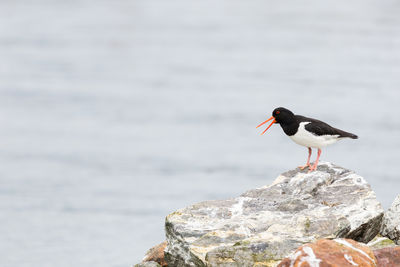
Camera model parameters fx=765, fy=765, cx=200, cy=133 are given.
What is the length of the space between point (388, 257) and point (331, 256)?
1050 millimetres

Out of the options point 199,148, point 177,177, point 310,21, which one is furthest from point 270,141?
point 310,21

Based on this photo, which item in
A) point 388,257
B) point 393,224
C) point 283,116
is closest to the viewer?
point 388,257

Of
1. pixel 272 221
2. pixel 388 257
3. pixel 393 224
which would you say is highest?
pixel 272 221

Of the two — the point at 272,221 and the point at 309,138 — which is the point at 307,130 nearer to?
the point at 309,138

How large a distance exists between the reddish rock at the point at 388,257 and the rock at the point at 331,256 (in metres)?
0.42

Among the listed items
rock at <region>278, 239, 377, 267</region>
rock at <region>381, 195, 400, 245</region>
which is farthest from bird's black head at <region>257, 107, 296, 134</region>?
rock at <region>278, 239, 377, 267</region>

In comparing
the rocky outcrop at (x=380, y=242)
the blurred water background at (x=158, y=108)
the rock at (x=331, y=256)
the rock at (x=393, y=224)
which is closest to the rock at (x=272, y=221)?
the rocky outcrop at (x=380, y=242)

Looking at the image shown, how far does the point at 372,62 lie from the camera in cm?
3181

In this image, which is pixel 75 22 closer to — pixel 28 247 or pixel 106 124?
pixel 106 124

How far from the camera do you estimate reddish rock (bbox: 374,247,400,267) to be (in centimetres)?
852

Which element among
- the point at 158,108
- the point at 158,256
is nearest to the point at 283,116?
the point at 158,256

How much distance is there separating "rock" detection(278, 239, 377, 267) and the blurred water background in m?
7.81

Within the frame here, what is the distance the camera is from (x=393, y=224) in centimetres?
1098

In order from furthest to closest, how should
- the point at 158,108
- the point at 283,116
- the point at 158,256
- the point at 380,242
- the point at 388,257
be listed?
the point at 158,108 → the point at 283,116 → the point at 158,256 → the point at 380,242 → the point at 388,257
